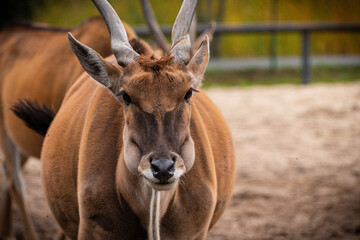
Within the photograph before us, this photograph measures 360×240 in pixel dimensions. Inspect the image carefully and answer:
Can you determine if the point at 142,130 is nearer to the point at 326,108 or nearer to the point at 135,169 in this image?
the point at 135,169

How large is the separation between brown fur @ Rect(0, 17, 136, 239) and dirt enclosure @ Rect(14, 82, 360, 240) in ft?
2.27

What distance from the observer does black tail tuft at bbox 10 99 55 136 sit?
12.5ft

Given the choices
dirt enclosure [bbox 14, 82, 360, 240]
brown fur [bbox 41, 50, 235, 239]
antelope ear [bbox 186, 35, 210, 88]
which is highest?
antelope ear [bbox 186, 35, 210, 88]

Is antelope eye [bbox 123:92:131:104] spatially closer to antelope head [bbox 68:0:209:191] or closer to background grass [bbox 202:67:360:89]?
antelope head [bbox 68:0:209:191]

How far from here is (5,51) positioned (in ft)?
18.9

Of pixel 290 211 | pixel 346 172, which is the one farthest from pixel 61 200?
pixel 346 172

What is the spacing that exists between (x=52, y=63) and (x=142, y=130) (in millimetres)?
2658

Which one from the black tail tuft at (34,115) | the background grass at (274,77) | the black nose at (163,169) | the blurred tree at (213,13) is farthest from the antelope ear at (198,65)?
the blurred tree at (213,13)

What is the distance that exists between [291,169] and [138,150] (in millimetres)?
4315

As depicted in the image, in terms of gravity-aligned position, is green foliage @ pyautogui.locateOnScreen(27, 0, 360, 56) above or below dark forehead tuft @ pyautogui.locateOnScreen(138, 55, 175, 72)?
below

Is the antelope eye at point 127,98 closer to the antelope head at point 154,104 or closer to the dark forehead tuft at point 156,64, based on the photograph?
the antelope head at point 154,104

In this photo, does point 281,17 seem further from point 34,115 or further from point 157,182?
point 157,182

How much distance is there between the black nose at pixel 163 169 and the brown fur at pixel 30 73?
6.52 feet

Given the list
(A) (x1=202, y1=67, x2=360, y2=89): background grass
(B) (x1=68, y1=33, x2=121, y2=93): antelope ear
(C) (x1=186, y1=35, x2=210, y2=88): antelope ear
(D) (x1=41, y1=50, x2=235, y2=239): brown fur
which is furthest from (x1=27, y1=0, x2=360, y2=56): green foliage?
(B) (x1=68, y1=33, x2=121, y2=93): antelope ear
